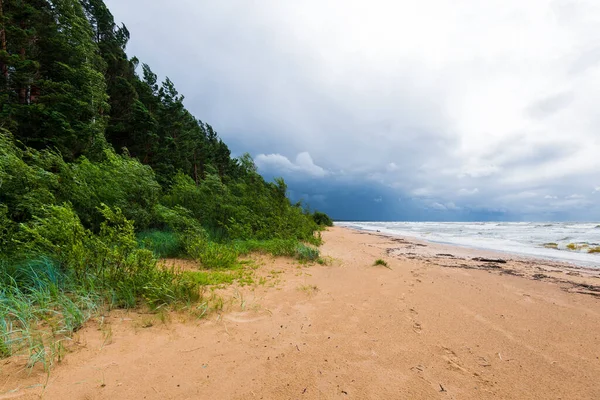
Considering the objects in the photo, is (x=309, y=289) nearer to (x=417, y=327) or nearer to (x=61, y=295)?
(x=417, y=327)

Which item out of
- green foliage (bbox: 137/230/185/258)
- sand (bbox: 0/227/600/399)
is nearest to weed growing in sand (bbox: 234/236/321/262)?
green foliage (bbox: 137/230/185/258)

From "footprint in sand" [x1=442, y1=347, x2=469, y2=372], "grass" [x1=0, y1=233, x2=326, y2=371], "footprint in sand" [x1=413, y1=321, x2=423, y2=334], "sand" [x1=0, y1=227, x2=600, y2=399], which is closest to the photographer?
"sand" [x1=0, y1=227, x2=600, y2=399]

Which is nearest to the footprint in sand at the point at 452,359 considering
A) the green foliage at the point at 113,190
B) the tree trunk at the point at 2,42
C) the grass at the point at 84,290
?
the grass at the point at 84,290

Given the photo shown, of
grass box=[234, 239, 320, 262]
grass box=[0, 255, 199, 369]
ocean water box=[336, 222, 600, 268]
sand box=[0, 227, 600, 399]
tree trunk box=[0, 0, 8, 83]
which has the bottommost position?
sand box=[0, 227, 600, 399]

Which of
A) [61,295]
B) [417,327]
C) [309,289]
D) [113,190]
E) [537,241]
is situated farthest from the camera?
[537,241]

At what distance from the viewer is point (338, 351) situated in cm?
306

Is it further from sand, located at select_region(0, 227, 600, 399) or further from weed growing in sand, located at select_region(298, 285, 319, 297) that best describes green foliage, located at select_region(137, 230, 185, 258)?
weed growing in sand, located at select_region(298, 285, 319, 297)

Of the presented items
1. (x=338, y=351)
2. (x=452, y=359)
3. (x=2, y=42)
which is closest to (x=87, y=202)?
(x=338, y=351)

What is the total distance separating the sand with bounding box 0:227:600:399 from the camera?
2.34 m

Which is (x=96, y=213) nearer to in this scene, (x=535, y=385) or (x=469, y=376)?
(x=469, y=376)

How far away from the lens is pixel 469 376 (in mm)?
2654

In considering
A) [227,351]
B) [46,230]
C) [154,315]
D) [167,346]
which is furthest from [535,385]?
[46,230]

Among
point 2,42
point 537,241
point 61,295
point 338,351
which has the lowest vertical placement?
point 338,351

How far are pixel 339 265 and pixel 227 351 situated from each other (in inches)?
232
